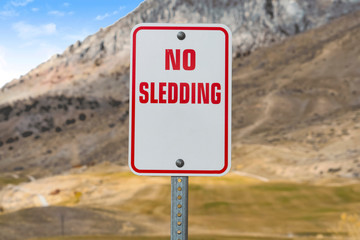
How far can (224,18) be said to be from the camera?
112m

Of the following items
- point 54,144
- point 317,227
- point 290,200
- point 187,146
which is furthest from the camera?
point 54,144

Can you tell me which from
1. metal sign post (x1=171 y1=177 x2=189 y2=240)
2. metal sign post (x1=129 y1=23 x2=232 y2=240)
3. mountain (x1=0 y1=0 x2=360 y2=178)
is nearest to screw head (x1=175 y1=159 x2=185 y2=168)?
metal sign post (x1=129 y1=23 x2=232 y2=240)

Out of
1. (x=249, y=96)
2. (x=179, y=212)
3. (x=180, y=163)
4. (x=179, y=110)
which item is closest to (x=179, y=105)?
(x=179, y=110)

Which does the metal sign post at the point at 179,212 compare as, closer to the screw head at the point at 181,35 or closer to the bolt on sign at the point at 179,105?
the bolt on sign at the point at 179,105

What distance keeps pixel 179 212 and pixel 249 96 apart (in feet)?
272

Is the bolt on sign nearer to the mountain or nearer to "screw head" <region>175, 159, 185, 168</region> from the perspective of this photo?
"screw head" <region>175, 159, 185, 168</region>

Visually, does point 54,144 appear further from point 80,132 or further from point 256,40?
point 256,40

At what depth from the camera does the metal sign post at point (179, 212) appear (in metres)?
2.90

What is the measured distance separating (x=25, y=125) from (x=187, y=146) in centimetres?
9990

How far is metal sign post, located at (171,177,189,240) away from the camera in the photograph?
290cm

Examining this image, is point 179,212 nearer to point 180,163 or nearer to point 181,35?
point 180,163

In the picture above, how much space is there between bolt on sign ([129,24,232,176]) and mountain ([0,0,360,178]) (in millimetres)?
53088

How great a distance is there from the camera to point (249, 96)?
3344 inches

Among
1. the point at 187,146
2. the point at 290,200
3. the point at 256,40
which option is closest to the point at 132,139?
the point at 187,146
